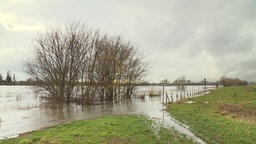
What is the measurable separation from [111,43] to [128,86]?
8957 mm

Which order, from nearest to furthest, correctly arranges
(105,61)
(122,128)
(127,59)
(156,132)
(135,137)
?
(135,137) < (156,132) < (122,128) < (105,61) < (127,59)

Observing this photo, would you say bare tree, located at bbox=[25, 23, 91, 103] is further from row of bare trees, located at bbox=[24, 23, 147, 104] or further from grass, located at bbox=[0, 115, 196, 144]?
grass, located at bbox=[0, 115, 196, 144]

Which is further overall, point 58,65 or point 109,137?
point 58,65

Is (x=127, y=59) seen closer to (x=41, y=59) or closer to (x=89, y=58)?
(x=89, y=58)

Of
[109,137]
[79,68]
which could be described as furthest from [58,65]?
[109,137]

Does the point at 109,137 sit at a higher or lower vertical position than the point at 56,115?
higher

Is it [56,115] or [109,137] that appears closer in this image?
[109,137]

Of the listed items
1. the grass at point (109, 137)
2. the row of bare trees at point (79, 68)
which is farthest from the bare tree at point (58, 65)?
the grass at point (109, 137)

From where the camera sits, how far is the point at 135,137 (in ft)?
45.8

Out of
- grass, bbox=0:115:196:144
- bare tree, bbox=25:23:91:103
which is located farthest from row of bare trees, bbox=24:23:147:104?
grass, bbox=0:115:196:144

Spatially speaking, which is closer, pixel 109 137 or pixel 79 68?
pixel 109 137

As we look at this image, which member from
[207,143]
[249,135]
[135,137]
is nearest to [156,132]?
[135,137]

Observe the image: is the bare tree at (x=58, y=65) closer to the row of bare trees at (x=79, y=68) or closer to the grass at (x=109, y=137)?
the row of bare trees at (x=79, y=68)

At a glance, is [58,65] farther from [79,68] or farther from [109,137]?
[109,137]
